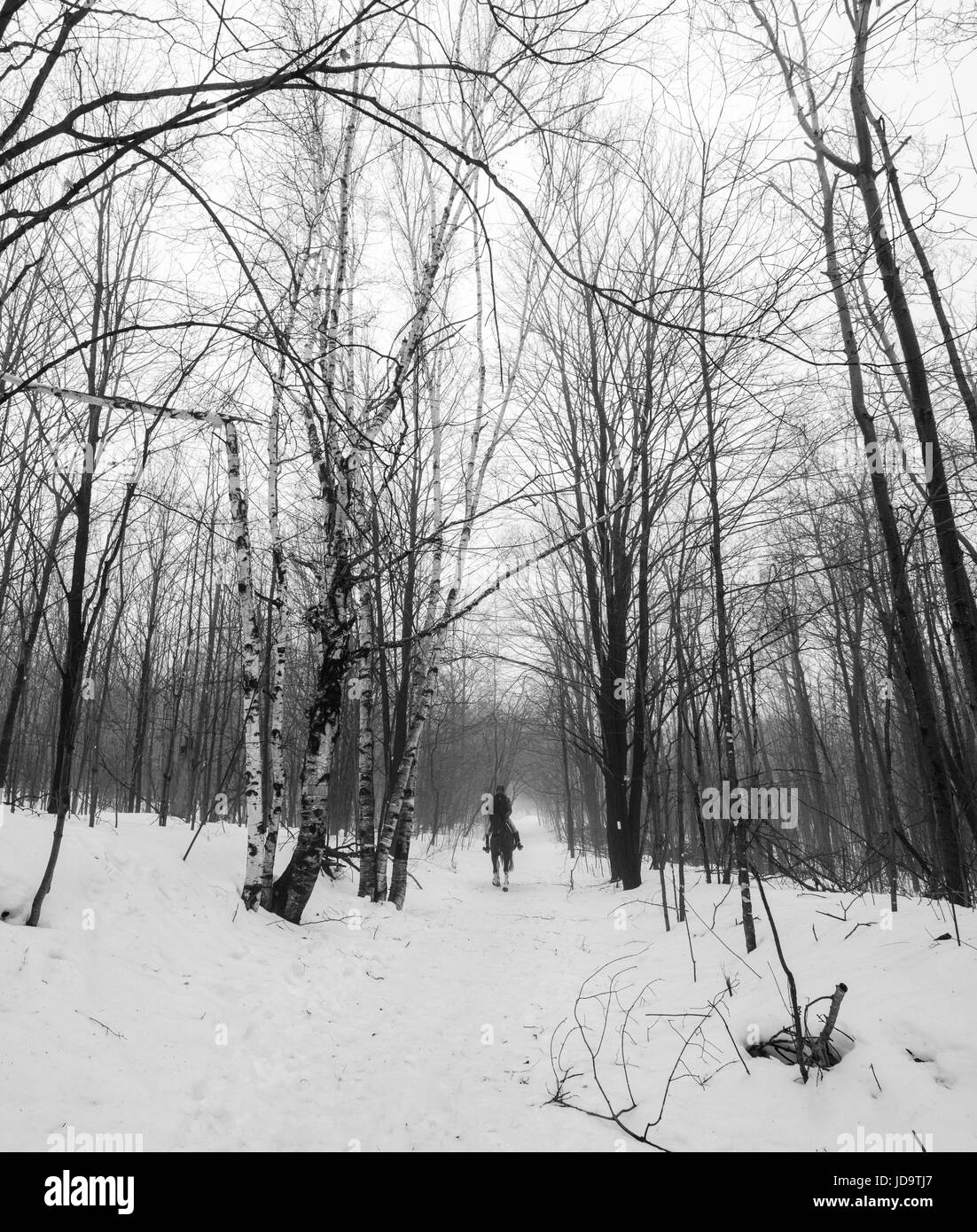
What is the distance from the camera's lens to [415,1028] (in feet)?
12.6

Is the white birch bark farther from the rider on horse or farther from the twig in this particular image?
the rider on horse

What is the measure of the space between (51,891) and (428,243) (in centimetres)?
885

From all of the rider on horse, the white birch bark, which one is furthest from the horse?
the white birch bark

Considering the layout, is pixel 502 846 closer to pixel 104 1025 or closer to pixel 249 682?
pixel 249 682

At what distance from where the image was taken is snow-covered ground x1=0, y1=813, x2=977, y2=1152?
2.39m

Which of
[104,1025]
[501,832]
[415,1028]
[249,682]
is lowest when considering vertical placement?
[415,1028]

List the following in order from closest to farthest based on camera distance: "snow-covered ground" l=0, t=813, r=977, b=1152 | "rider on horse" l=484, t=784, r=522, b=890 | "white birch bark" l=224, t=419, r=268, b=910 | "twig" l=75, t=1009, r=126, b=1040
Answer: "snow-covered ground" l=0, t=813, r=977, b=1152, "twig" l=75, t=1009, r=126, b=1040, "white birch bark" l=224, t=419, r=268, b=910, "rider on horse" l=484, t=784, r=522, b=890

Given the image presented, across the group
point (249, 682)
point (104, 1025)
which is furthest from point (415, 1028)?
point (249, 682)

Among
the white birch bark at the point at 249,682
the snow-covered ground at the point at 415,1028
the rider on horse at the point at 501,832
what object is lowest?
the snow-covered ground at the point at 415,1028

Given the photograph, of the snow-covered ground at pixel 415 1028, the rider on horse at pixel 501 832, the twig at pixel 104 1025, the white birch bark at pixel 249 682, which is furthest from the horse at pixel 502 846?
the twig at pixel 104 1025

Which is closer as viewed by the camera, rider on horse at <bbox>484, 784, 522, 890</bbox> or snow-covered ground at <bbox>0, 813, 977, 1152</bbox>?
snow-covered ground at <bbox>0, 813, 977, 1152</bbox>

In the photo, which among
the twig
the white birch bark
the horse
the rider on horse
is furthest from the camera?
the rider on horse

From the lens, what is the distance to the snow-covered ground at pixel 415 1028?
7.85 feet

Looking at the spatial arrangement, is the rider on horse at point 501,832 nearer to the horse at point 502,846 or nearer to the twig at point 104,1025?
the horse at point 502,846
